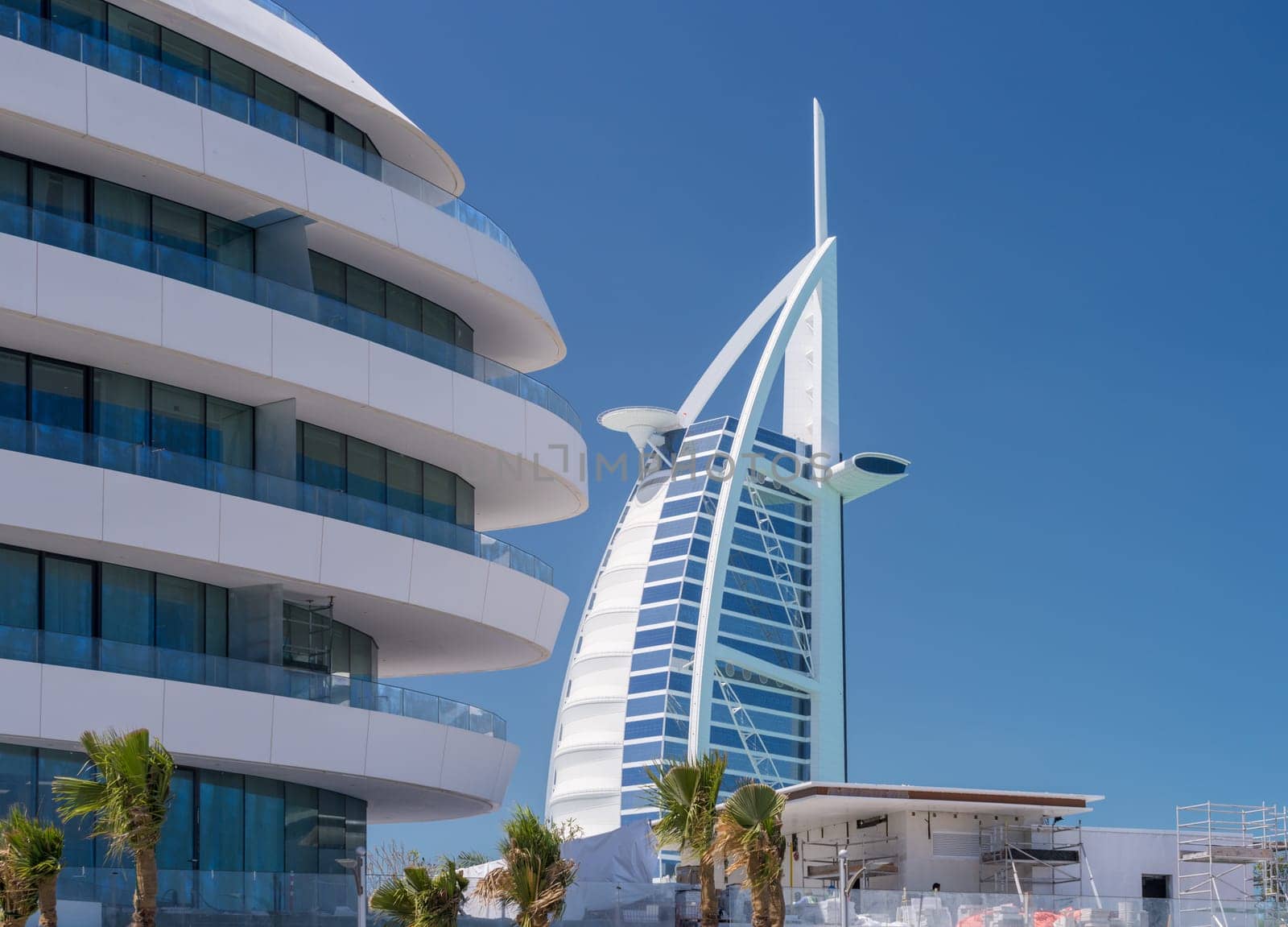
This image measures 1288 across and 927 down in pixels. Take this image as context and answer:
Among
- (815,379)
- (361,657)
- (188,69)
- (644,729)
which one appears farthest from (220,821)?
(815,379)

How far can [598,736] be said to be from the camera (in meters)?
147

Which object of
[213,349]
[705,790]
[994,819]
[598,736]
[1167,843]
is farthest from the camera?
[598,736]

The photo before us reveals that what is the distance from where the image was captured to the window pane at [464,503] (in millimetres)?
49844

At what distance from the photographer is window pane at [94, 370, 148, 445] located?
40.7 m

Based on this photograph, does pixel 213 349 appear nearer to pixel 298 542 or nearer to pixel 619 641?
pixel 298 542

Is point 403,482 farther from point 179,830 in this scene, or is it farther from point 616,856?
point 616,856

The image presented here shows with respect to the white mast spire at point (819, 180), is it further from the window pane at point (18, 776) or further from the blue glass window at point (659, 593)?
the window pane at point (18, 776)

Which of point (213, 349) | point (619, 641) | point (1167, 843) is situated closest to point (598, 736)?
point (619, 641)

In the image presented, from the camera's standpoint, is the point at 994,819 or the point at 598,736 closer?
the point at 994,819

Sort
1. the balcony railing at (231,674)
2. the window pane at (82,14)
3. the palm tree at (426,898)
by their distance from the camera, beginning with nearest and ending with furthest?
the palm tree at (426,898) → the balcony railing at (231,674) → the window pane at (82,14)

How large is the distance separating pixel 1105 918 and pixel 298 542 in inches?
790

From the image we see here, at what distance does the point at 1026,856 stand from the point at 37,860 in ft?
86.7

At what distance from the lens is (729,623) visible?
152125 millimetres

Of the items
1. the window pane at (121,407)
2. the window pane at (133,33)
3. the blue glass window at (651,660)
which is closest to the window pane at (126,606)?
the window pane at (121,407)
